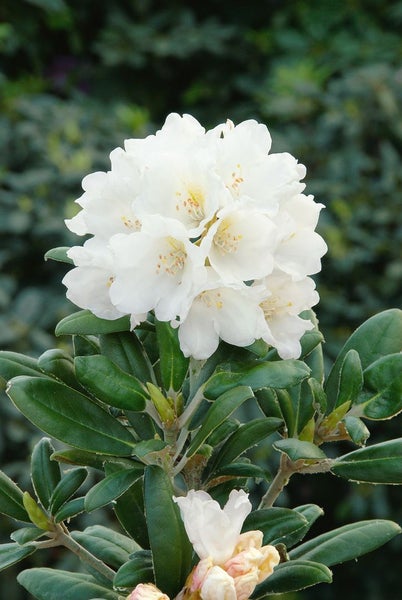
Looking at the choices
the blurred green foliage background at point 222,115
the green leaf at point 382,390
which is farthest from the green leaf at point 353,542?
the blurred green foliage background at point 222,115

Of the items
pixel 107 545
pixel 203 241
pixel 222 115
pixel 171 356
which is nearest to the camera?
pixel 203 241

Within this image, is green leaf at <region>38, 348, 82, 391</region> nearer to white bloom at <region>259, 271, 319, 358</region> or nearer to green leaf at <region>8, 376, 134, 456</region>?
green leaf at <region>8, 376, 134, 456</region>

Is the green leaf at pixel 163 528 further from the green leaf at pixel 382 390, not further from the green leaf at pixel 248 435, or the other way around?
the green leaf at pixel 382 390

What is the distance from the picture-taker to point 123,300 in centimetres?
96

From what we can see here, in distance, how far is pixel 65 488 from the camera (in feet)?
3.61

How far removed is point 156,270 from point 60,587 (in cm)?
34

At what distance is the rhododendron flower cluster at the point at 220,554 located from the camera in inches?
36.1

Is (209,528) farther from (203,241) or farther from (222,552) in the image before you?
(203,241)

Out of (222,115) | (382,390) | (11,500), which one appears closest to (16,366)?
(11,500)

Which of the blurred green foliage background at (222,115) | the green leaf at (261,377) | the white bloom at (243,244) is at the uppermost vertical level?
the blurred green foliage background at (222,115)

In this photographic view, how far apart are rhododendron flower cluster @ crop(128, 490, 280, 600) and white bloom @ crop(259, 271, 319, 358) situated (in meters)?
0.15

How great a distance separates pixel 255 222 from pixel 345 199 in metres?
2.16

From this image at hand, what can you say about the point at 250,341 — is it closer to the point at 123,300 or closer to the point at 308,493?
the point at 123,300

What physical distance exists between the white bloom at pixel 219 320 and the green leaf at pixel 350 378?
150 millimetres
